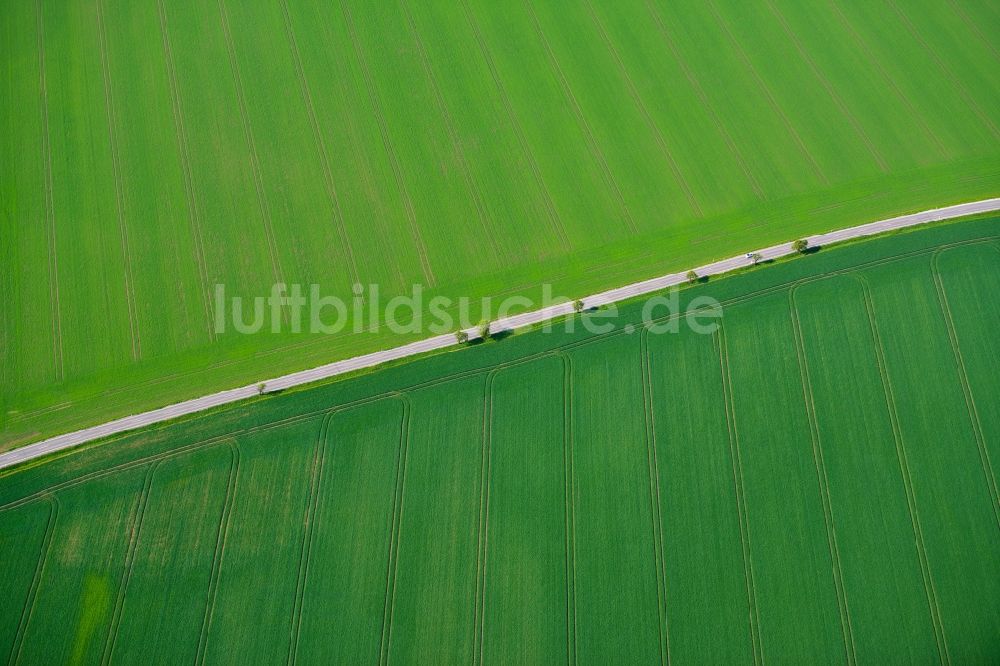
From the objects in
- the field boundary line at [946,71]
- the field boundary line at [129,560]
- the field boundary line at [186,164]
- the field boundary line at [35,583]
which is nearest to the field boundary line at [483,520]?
the field boundary line at [186,164]

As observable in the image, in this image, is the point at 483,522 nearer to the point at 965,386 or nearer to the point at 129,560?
the point at 129,560

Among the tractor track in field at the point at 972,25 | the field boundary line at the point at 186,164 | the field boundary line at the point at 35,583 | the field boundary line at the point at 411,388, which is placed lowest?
the field boundary line at the point at 35,583

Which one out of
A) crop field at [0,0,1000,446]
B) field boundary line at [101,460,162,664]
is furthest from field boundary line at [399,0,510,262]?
field boundary line at [101,460,162,664]

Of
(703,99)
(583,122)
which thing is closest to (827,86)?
(703,99)

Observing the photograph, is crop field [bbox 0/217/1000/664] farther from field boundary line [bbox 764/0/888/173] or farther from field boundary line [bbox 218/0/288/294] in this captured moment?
field boundary line [bbox 764/0/888/173]

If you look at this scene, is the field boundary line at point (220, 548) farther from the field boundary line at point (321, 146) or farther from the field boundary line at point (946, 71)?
the field boundary line at point (946, 71)
